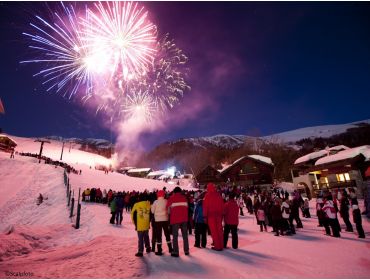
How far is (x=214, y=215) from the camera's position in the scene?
7.31 metres

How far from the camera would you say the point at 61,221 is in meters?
15.0

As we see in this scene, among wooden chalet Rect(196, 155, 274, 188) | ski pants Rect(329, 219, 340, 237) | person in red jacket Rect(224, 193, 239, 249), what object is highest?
wooden chalet Rect(196, 155, 274, 188)

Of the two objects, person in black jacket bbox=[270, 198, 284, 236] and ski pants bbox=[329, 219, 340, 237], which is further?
person in black jacket bbox=[270, 198, 284, 236]

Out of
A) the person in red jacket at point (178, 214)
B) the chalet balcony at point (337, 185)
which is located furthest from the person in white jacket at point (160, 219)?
the chalet balcony at point (337, 185)

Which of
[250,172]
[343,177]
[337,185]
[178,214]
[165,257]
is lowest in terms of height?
[165,257]

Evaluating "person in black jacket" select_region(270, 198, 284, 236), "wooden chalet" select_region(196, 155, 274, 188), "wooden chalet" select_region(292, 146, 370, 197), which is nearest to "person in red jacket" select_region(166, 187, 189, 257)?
"person in black jacket" select_region(270, 198, 284, 236)

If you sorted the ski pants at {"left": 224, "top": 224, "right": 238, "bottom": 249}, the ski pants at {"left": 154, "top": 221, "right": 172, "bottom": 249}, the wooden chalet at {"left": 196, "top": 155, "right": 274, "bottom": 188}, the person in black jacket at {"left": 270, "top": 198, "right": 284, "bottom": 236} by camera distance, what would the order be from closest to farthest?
the ski pants at {"left": 154, "top": 221, "right": 172, "bottom": 249}
the ski pants at {"left": 224, "top": 224, "right": 238, "bottom": 249}
the person in black jacket at {"left": 270, "top": 198, "right": 284, "bottom": 236}
the wooden chalet at {"left": 196, "top": 155, "right": 274, "bottom": 188}

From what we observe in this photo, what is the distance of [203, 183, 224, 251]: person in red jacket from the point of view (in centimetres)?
722

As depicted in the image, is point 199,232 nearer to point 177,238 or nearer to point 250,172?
point 177,238

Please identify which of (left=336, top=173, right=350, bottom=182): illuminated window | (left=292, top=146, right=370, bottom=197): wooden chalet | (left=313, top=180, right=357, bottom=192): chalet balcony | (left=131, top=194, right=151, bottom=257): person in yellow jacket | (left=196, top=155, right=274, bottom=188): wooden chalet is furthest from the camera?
(left=196, top=155, right=274, bottom=188): wooden chalet

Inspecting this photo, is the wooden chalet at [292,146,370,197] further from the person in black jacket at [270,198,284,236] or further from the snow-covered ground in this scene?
the snow-covered ground

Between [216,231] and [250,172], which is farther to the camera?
[250,172]

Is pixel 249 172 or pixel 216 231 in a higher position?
pixel 249 172

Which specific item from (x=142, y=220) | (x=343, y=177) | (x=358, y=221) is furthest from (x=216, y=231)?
(x=343, y=177)
